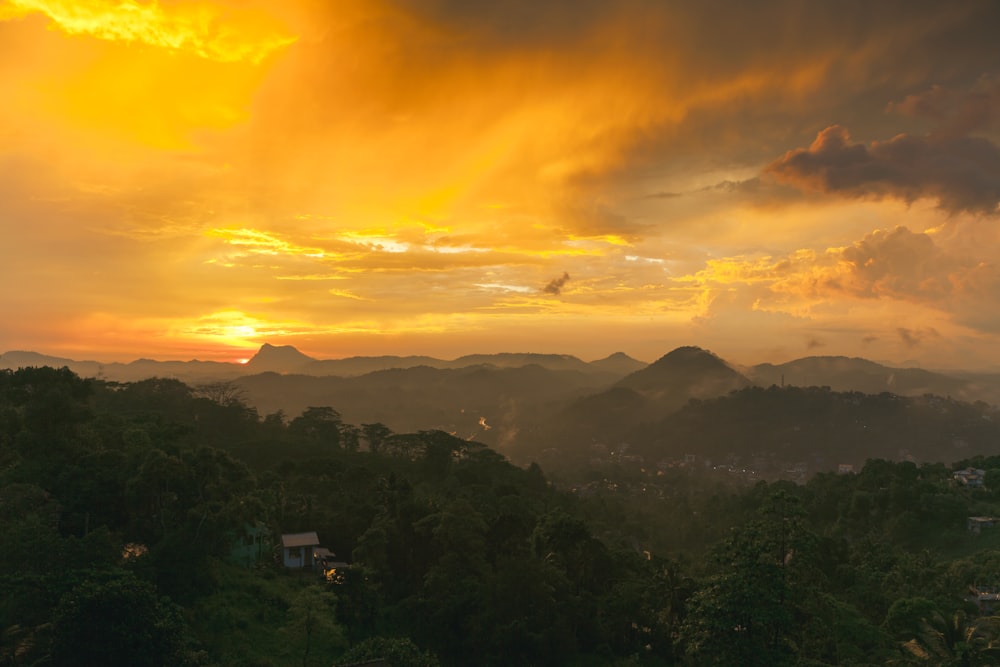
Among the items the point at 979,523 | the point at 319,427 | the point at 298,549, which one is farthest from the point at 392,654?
the point at 319,427

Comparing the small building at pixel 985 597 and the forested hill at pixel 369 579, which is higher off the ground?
the forested hill at pixel 369 579

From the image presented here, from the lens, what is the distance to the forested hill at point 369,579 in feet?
50.4

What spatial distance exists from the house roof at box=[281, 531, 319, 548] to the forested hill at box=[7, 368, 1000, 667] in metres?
0.70

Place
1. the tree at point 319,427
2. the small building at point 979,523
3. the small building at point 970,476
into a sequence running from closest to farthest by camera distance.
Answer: the small building at point 979,523 → the small building at point 970,476 → the tree at point 319,427

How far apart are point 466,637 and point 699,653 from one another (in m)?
13.5

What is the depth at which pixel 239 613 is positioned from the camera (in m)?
23.5

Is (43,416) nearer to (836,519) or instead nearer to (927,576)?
(927,576)

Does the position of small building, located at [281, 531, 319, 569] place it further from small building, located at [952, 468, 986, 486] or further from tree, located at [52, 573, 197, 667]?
small building, located at [952, 468, 986, 486]

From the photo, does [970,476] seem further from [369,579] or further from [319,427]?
[319,427]

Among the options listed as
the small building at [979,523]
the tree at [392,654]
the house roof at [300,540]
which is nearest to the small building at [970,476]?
the small building at [979,523]

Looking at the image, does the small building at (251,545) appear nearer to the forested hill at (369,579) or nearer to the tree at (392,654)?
the forested hill at (369,579)

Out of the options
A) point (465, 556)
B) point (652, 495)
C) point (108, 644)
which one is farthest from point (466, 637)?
point (652, 495)

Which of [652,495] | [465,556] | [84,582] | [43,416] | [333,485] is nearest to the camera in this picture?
[84,582]

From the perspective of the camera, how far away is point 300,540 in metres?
32.4
